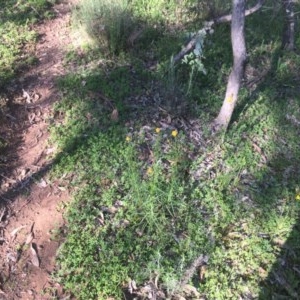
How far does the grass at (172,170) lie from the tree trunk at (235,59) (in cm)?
19

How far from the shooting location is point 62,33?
19.9 ft

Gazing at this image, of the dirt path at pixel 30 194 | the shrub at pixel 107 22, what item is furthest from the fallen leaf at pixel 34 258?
the shrub at pixel 107 22

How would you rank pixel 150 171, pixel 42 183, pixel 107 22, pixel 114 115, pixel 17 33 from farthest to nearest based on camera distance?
pixel 17 33 < pixel 107 22 < pixel 114 115 < pixel 42 183 < pixel 150 171

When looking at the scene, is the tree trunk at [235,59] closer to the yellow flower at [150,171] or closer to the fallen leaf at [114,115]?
the yellow flower at [150,171]

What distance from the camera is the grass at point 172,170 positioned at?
10.9 feet

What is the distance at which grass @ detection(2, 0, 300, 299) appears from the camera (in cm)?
332

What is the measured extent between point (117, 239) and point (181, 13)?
4326 millimetres

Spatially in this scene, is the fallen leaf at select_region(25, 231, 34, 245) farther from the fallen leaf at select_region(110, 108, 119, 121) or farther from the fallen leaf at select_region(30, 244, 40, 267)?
the fallen leaf at select_region(110, 108, 119, 121)

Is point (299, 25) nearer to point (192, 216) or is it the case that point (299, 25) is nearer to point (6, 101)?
point (192, 216)

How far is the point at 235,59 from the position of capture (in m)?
3.93

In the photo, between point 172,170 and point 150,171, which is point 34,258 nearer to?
point 150,171

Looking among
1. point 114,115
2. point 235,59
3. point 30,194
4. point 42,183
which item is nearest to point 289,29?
point 235,59

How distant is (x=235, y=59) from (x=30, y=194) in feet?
8.92

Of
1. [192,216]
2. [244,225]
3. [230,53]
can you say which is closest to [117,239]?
[192,216]
